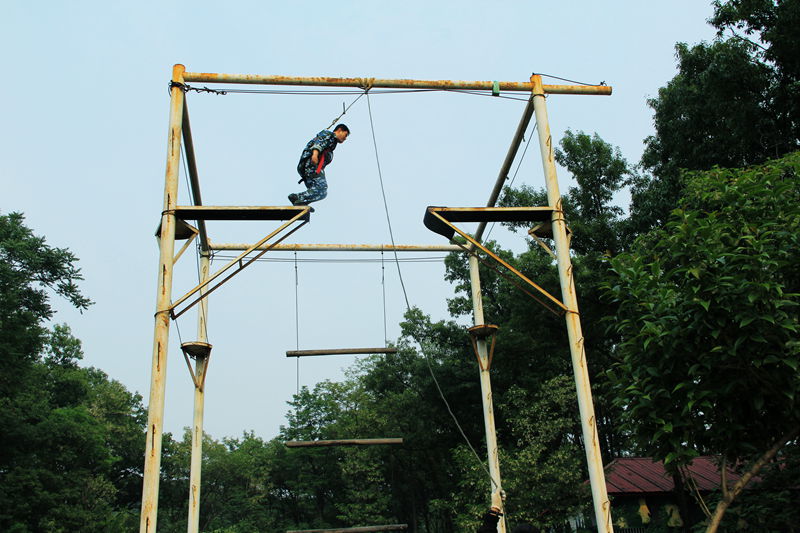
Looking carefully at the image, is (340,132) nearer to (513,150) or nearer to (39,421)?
(513,150)

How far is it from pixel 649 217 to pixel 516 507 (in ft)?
29.3

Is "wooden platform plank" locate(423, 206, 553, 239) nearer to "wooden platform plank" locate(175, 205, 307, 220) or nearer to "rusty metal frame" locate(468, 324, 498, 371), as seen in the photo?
"wooden platform plank" locate(175, 205, 307, 220)

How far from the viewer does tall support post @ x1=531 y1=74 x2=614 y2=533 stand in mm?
5836

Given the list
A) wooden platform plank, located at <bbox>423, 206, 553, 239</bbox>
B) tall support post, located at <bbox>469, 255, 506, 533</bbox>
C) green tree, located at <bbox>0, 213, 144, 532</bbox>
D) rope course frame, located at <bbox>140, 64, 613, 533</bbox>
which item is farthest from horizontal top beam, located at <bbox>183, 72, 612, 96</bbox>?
green tree, located at <bbox>0, 213, 144, 532</bbox>

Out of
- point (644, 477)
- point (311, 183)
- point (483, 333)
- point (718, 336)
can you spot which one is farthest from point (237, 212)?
point (644, 477)

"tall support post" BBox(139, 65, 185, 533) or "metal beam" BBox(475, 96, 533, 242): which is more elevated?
"metal beam" BBox(475, 96, 533, 242)

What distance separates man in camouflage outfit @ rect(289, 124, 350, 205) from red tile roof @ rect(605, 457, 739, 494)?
1603 centimetres

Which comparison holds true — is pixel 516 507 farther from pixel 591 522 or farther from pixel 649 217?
pixel 649 217

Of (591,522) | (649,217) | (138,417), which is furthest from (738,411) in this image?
(138,417)

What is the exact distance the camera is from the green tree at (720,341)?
→ 6.54m

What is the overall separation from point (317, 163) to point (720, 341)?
440 centimetres

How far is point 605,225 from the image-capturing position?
20.9m

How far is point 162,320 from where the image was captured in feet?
19.3

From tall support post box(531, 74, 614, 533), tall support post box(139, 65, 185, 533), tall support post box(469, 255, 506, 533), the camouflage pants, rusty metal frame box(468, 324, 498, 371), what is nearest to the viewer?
tall support post box(139, 65, 185, 533)
